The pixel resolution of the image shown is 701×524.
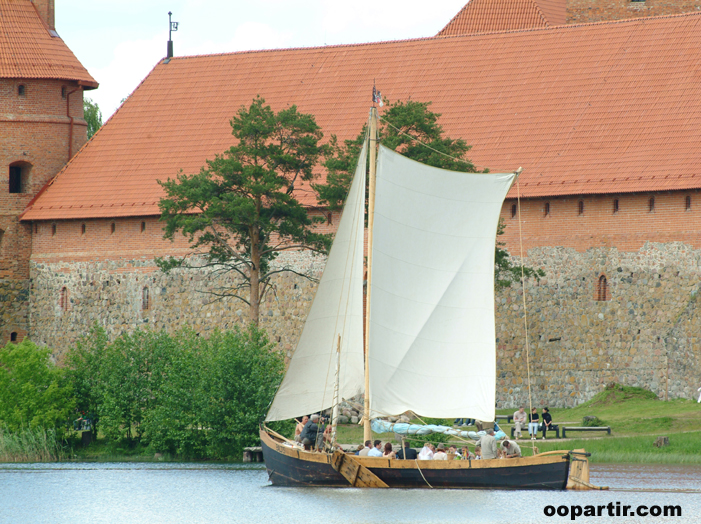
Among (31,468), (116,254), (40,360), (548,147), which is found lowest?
(31,468)

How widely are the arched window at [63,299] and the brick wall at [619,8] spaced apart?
18.7m

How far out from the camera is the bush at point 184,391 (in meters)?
33.5

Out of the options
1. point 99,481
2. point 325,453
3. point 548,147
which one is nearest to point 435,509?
point 325,453

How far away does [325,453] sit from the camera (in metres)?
26.0

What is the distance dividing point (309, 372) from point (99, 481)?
5885 millimetres

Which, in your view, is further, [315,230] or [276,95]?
[276,95]

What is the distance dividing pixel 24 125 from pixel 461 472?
25983mm

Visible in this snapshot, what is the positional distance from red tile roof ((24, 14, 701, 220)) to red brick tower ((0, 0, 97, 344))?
2.38 ft

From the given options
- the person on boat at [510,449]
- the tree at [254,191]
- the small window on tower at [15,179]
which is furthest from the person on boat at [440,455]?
the small window on tower at [15,179]

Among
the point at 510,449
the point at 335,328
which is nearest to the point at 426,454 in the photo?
the point at 510,449

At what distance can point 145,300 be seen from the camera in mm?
44906

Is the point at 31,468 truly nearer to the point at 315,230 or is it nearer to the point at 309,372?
the point at 309,372

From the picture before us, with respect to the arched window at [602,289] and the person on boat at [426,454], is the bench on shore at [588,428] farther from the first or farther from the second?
the person on boat at [426,454]

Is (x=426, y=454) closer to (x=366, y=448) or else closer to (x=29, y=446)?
(x=366, y=448)
